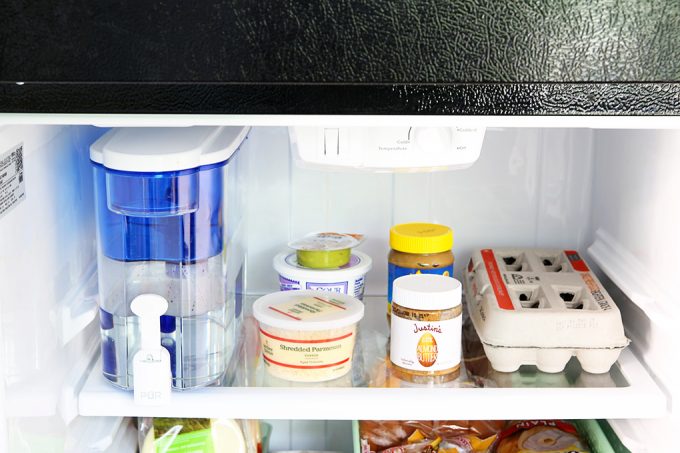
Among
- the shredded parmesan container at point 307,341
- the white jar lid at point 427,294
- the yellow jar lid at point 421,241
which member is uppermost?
the yellow jar lid at point 421,241

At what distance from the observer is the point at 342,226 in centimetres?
149

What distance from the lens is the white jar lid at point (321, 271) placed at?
1308mm

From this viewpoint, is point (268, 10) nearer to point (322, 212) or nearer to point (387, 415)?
point (387, 415)

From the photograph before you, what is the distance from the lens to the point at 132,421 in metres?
1.36

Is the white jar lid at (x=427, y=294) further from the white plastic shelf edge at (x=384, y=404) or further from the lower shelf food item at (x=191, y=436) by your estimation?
the lower shelf food item at (x=191, y=436)

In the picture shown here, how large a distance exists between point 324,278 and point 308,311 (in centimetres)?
12

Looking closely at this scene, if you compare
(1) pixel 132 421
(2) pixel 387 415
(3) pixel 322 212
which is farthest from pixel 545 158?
(1) pixel 132 421

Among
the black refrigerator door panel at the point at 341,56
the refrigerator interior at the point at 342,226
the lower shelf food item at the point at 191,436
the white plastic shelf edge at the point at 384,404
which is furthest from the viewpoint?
the lower shelf food item at the point at 191,436

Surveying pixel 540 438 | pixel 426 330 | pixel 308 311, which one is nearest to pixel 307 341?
pixel 308 311

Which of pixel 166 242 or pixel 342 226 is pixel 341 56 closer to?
pixel 166 242

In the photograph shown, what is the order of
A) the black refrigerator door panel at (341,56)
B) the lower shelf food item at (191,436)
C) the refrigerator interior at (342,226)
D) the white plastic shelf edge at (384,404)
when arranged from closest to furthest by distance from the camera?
the black refrigerator door panel at (341,56), the refrigerator interior at (342,226), the white plastic shelf edge at (384,404), the lower shelf food item at (191,436)

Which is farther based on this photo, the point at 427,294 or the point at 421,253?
the point at 421,253

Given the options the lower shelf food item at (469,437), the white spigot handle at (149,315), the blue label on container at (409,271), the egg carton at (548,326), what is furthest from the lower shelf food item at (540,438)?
the white spigot handle at (149,315)

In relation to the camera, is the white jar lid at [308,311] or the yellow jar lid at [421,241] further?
the yellow jar lid at [421,241]
